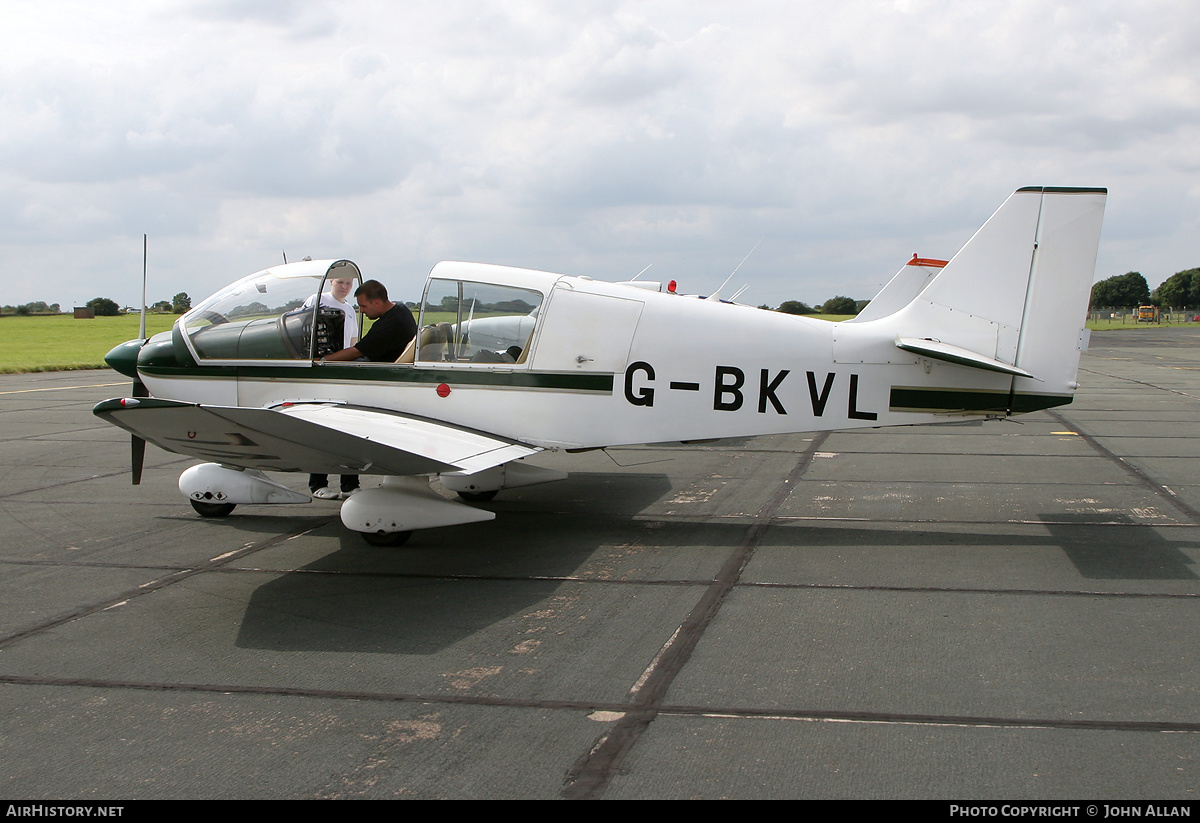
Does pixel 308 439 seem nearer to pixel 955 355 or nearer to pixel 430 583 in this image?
pixel 430 583

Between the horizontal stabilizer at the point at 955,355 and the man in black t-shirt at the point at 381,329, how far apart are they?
4.02 metres

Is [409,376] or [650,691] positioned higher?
[409,376]

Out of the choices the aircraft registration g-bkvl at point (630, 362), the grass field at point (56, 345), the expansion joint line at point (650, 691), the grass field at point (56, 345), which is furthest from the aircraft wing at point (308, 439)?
the grass field at point (56, 345)

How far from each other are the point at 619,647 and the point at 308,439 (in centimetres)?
235

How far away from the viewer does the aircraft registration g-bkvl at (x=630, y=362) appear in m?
6.91

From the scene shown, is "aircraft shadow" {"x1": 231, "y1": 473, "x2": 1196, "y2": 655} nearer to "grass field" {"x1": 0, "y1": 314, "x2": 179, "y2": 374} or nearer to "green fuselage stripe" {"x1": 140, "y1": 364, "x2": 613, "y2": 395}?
"green fuselage stripe" {"x1": 140, "y1": 364, "x2": 613, "y2": 395}

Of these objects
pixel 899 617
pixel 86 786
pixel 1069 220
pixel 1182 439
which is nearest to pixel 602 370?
pixel 899 617

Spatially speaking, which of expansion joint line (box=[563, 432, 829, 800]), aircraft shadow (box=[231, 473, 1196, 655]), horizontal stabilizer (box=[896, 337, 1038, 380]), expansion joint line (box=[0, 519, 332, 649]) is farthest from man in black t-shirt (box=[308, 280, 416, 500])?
horizontal stabilizer (box=[896, 337, 1038, 380])

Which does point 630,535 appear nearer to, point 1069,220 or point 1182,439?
point 1069,220

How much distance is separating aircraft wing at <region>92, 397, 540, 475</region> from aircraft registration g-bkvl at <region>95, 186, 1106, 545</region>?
0.07 m

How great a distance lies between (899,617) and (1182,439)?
948cm

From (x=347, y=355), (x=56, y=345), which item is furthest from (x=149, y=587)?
(x=56, y=345)

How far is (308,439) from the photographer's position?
5609 millimetres

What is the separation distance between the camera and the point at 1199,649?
4.65 meters
